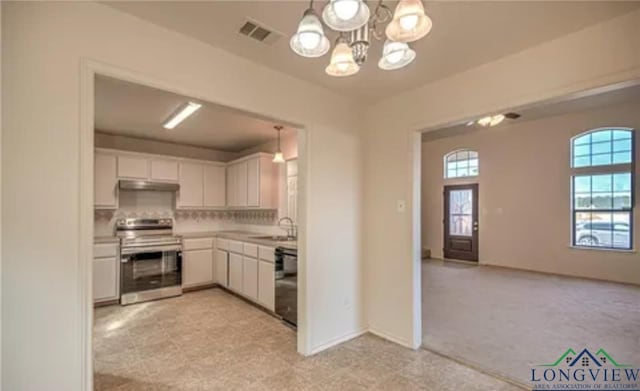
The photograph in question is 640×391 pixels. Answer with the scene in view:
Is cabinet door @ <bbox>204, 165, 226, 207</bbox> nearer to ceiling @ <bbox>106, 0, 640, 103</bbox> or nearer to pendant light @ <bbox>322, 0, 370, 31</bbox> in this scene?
ceiling @ <bbox>106, 0, 640, 103</bbox>

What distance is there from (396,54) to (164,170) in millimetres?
4737

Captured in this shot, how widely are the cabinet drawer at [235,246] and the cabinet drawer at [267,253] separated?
0.59m

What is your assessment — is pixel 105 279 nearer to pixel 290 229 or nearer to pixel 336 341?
pixel 290 229

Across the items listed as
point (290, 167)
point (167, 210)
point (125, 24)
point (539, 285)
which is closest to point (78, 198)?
point (125, 24)

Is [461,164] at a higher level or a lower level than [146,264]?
higher

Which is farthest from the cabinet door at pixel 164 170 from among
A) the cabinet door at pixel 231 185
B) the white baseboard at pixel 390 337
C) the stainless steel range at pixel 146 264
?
the white baseboard at pixel 390 337

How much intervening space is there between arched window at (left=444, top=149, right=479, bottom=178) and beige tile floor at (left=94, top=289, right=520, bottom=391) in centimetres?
601

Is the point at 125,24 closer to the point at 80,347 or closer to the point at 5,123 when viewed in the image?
the point at 5,123

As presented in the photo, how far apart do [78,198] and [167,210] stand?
411 centimetres

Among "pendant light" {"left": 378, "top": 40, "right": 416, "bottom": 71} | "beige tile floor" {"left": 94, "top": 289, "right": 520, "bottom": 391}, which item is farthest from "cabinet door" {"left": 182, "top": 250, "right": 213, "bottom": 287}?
"pendant light" {"left": 378, "top": 40, "right": 416, "bottom": 71}

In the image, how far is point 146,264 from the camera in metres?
4.73

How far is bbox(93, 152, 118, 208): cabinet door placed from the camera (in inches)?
188

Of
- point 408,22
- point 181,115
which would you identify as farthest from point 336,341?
point 181,115

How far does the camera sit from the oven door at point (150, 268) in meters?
4.57
